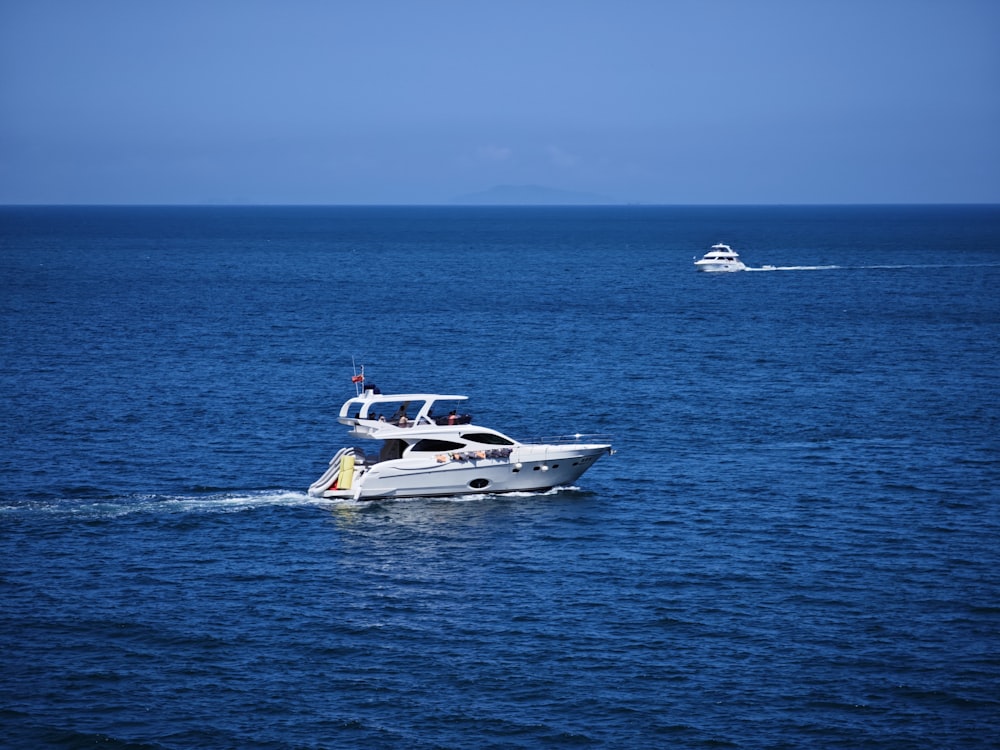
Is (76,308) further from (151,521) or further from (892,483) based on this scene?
(892,483)

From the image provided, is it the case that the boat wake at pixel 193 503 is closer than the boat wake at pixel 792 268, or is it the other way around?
the boat wake at pixel 193 503

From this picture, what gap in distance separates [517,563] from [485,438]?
34.7 ft

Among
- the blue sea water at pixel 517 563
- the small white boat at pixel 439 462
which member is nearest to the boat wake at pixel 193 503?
the blue sea water at pixel 517 563

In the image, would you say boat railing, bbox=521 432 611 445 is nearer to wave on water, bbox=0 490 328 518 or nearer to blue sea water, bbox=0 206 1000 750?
blue sea water, bbox=0 206 1000 750

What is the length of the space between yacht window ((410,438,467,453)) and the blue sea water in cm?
255

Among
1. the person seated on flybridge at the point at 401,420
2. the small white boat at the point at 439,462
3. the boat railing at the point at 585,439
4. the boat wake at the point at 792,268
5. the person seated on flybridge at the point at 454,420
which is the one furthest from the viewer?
the boat wake at the point at 792,268

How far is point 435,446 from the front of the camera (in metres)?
61.6

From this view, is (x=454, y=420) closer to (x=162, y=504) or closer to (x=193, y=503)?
(x=193, y=503)

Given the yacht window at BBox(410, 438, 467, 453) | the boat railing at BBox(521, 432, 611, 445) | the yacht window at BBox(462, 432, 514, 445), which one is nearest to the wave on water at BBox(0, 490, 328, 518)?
the yacht window at BBox(410, 438, 467, 453)

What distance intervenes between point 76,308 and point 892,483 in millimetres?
102498

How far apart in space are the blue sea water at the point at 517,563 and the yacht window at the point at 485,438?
9.44 ft

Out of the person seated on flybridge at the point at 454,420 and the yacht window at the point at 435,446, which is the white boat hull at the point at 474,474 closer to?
the yacht window at the point at 435,446

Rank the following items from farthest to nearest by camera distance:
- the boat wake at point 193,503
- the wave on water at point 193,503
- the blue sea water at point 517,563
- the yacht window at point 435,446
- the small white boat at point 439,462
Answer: the yacht window at point 435,446
the small white boat at point 439,462
the wave on water at point 193,503
the boat wake at point 193,503
the blue sea water at point 517,563

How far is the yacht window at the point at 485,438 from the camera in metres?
61.8
